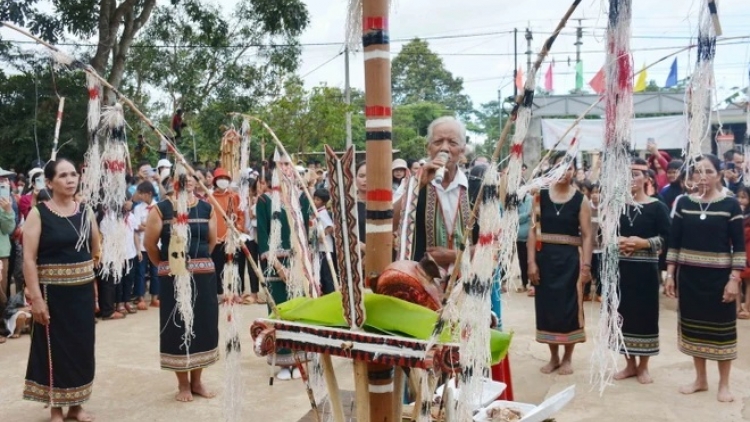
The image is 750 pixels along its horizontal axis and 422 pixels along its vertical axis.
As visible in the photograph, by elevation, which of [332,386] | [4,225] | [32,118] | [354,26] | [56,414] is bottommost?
[56,414]

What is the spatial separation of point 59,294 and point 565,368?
12.8 feet

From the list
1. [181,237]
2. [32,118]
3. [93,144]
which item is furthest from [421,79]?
[93,144]

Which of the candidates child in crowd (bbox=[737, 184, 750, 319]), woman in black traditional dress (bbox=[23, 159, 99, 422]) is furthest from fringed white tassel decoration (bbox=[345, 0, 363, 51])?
child in crowd (bbox=[737, 184, 750, 319])

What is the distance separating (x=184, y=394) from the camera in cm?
485

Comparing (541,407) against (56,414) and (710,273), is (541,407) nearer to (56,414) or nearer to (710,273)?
(710,273)

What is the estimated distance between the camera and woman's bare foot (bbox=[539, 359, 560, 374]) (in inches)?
216

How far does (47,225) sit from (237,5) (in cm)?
1184

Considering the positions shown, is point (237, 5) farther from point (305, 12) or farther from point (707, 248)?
point (707, 248)

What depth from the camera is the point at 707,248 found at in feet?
15.6

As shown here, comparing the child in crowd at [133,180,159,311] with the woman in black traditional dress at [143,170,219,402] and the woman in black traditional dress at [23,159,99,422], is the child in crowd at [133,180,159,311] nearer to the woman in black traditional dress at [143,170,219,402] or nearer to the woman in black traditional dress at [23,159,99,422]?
the woman in black traditional dress at [143,170,219,402]

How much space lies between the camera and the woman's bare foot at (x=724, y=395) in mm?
4695

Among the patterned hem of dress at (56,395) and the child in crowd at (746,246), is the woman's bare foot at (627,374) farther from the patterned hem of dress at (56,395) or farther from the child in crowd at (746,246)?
the patterned hem of dress at (56,395)

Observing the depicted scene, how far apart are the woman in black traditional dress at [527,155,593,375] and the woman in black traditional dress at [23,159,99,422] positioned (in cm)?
341

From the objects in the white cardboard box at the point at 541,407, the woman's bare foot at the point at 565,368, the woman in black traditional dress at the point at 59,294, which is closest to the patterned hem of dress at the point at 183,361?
the woman in black traditional dress at the point at 59,294
